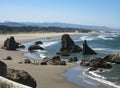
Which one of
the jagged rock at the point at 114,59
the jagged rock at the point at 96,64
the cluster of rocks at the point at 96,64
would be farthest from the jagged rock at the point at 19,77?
the jagged rock at the point at 114,59

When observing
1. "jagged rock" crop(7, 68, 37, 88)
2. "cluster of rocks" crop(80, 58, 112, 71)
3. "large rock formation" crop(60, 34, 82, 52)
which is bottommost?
"large rock formation" crop(60, 34, 82, 52)

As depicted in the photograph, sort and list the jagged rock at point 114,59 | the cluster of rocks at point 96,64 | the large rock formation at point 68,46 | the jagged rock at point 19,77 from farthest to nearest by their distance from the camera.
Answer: the large rock formation at point 68,46 → the jagged rock at point 114,59 → the cluster of rocks at point 96,64 → the jagged rock at point 19,77

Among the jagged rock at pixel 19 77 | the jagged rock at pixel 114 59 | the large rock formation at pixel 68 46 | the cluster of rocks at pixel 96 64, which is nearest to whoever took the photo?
the jagged rock at pixel 19 77

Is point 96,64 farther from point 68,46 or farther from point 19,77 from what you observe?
point 68,46

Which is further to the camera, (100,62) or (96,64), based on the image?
(100,62)

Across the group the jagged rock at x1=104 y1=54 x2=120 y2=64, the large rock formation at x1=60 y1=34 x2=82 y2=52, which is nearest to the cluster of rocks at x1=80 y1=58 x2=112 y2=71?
the jagged rock at x1=104 y1=54 x2=120 y2=64

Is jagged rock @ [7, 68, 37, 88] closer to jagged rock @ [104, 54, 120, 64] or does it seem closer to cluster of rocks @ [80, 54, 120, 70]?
cluster of rocks @ [80, 54, 120, 70]

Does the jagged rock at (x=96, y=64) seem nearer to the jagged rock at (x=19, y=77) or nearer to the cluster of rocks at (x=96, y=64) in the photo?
the cluster of rocks at (x=96, y=64)

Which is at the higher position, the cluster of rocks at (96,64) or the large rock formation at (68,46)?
the cluster of rocks at (96,64)

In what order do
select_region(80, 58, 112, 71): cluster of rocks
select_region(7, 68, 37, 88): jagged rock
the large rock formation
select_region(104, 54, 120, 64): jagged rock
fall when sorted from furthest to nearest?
1. the large rock formation
2. select_region(104, 54, 120, 64): jagged rock
3. select_region(80, 58, 112, 71): cluster of rocks
4. select_region(7, 68, 37, 88): jagged rock

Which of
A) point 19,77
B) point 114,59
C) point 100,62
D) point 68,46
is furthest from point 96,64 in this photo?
point 68,46

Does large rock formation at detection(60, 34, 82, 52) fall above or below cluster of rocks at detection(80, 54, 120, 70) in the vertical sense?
below

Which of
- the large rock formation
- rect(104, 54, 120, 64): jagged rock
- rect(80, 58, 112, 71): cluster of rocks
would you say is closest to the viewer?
rect(80, 58, 112, 71): cluster of rocks

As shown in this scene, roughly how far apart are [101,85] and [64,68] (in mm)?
11597
